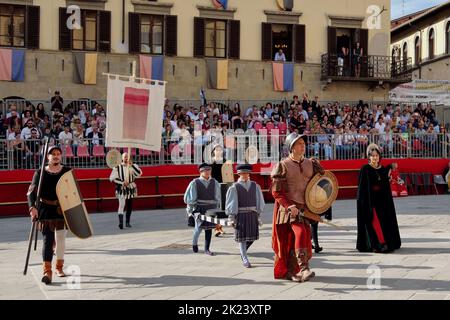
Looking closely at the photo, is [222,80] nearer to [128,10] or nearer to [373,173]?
[128,10]

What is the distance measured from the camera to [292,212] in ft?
30.0

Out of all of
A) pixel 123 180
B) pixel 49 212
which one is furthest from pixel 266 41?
pixel 49 212

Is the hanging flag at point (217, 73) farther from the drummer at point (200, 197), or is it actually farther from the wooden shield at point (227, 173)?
the drummer at point (200, 197)

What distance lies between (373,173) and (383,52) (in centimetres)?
2118

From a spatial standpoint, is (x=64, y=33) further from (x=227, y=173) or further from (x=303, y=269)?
(x=303, y=269)

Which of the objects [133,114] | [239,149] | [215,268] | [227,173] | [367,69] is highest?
[367,69]

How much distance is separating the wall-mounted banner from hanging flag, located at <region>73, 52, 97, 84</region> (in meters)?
14.0

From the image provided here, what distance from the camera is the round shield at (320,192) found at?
9.23m

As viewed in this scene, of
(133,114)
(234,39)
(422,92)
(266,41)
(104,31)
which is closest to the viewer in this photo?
(133,114)

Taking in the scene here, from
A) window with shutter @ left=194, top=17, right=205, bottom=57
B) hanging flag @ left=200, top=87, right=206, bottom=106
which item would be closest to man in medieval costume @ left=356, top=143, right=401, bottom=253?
hanging flag @ left=200, top=87, right=206, bottom=106

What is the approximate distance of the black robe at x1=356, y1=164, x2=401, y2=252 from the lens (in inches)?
469

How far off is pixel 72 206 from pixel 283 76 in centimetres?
2134

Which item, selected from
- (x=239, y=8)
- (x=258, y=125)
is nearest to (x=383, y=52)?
(x=239, y=8)

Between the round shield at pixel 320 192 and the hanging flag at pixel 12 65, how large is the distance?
19.3 metres
